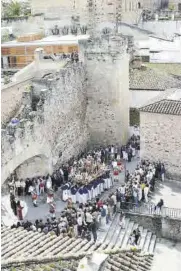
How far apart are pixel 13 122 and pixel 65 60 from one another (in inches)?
334

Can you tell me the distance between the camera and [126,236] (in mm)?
20406

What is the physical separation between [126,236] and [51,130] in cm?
595

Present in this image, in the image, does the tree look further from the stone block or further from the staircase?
the staircase

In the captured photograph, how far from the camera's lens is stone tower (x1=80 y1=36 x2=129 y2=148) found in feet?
86.5

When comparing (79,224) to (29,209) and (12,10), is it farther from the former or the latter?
(12,10)

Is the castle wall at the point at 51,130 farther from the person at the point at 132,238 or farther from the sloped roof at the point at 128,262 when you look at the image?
the sloped roof at the point at 128,262

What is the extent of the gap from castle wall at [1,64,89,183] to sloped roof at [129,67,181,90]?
5.25 m

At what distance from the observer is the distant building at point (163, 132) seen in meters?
24.3

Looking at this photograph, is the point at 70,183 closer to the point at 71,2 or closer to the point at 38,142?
the point at 38,142

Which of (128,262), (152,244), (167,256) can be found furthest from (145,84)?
(128,262)

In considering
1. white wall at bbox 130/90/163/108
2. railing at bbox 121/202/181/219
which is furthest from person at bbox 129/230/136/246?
white wall at bbox 130/90/163/108

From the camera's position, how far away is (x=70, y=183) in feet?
73.7

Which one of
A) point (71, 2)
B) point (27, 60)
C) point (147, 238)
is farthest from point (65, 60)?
point (71, 2)

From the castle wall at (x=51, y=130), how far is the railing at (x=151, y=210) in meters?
4.11
